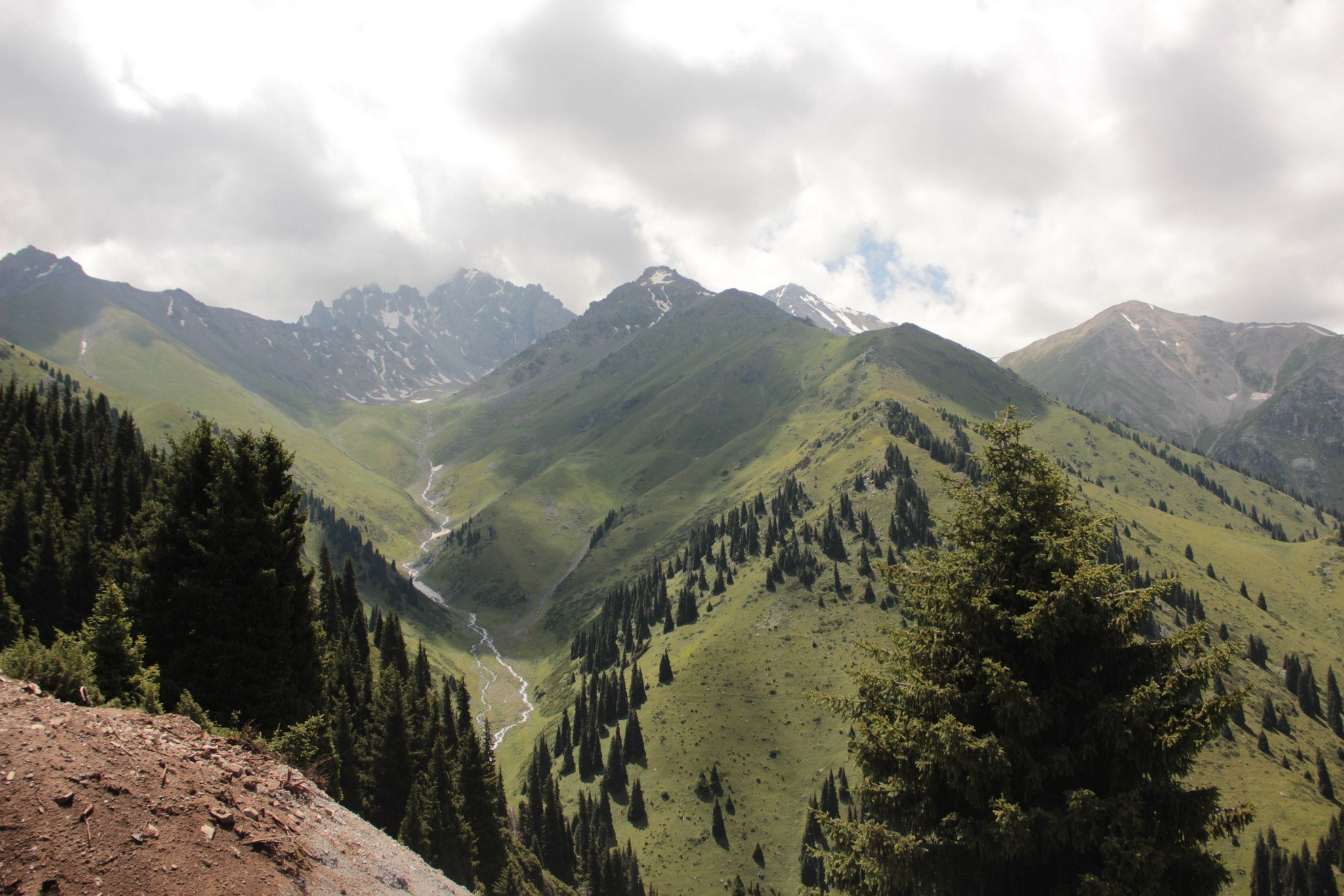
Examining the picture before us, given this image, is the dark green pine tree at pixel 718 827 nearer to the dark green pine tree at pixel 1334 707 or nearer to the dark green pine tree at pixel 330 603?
the dark green pine tree at pixel 330 603

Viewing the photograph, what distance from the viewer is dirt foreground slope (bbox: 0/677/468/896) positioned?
909 centimetres

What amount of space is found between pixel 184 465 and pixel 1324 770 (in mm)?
198697

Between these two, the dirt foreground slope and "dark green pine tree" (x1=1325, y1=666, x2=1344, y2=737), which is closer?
the dirt foreground slope

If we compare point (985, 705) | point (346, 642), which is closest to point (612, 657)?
point (346, 642)

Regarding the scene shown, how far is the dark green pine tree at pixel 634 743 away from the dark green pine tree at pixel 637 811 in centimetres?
1150

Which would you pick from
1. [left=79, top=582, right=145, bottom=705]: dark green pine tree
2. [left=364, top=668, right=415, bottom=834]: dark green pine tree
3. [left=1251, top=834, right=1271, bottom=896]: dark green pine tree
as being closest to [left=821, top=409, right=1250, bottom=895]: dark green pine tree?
[left=79, top=582, right=145, bottom=705]: dark green pine tree

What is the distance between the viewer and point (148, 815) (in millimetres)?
10328

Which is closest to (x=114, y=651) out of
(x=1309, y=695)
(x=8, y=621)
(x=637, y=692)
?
(x=8, y=621)

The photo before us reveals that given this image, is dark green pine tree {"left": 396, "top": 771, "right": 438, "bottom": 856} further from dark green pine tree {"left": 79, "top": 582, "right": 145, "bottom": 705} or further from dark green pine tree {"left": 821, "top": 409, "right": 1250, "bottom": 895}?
dark green pine tree {"left": 821, "top": 409, "right": 1250, "bottom": 895}

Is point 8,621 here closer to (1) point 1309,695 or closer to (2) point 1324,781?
(2) point 1324,781

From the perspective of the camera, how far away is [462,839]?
42000 millimetres

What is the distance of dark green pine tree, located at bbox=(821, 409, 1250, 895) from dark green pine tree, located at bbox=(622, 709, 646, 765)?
433ft

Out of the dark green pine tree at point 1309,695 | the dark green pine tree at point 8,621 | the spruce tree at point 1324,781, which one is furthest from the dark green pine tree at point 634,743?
the dark green pine tree at point 1309,695

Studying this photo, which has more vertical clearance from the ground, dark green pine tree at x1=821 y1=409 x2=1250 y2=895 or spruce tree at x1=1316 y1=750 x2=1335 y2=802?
dark green pine tree at x1=821 y1=409 x2=1250 y2=895
